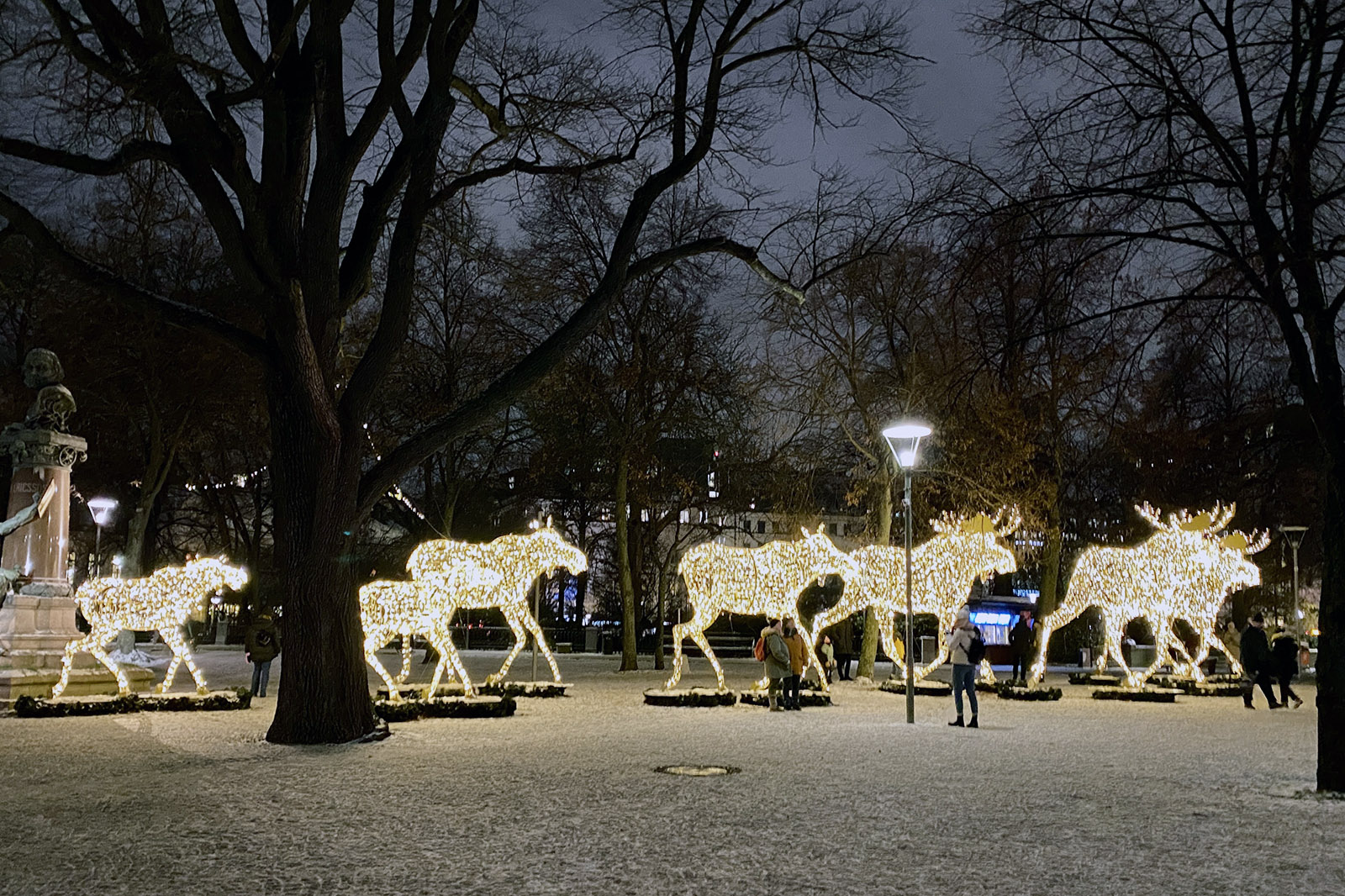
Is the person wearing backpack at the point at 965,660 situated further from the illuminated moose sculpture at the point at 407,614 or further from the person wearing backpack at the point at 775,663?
the illuminated moose sculpture at the point at 407,614

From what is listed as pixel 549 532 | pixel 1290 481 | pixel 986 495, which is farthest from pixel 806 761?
pixel 1290 481

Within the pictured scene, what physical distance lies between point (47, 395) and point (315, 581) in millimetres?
10370

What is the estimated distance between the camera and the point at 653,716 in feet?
57.4

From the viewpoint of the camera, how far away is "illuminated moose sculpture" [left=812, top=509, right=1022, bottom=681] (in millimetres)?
23000

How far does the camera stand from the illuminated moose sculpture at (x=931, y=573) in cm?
2300

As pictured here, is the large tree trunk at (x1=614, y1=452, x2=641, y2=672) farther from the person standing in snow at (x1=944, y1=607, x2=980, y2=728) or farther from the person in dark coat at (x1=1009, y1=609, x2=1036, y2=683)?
the person standing in snow at (x1=944, y1=607, x2=980, y2=728)

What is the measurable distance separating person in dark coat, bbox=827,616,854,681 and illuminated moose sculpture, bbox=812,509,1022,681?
4.91 meters

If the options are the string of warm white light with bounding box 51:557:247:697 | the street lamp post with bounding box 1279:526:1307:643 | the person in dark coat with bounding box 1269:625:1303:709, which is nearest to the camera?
the string of warm white light with bounding box 51:557:247:697

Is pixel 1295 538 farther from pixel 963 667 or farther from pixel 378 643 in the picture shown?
pixel 378 643

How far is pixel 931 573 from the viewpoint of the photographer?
76.4 ft

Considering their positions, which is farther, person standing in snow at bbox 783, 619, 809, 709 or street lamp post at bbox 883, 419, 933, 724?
person standing in snow at bbox 783, 619, 809, 709

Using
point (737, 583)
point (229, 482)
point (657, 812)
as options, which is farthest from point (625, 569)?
point (657, 812)

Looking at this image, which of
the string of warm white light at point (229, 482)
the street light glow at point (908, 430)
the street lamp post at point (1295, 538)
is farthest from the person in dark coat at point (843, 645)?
the string of warm white light at point (229, 482)

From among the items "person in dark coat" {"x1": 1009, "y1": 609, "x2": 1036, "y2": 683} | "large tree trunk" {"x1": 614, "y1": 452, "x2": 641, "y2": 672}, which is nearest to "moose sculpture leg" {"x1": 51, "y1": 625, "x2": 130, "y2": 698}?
"large tree trunk" {"x1": 614, "y1": 452, "x2": 641, "y2": 672}
